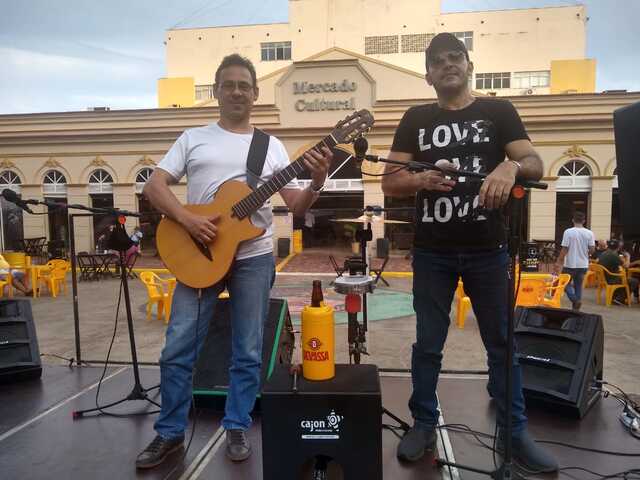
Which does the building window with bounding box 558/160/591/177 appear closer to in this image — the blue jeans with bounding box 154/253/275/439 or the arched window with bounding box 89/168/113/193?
the blue jeans with bounding box 154/253/275/439

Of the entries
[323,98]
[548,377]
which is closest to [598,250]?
[323,98]

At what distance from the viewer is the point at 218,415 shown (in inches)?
115

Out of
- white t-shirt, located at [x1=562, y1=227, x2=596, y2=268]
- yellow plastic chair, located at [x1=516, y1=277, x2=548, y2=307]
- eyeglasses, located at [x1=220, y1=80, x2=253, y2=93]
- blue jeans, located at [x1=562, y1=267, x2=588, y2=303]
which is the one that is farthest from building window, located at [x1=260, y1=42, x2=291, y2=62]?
eyeglasses, located at [x1=220, y1=80, x2=253, y2=93]

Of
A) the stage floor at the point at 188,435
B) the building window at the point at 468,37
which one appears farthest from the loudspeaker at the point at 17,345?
the building window at the point at 468,37

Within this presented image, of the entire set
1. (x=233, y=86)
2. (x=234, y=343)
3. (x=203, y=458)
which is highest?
(x=233, y=86)

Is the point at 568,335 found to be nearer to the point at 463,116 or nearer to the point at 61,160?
the point at 463,116

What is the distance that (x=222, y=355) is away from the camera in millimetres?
3199

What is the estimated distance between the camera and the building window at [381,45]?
34.2 m

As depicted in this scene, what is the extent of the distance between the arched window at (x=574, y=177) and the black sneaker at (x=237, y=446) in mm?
16850

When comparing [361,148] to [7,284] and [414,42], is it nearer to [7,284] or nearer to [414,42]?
[7,284]

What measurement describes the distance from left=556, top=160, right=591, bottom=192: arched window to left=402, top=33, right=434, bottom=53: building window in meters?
20.7

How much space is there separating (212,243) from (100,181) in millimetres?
18065

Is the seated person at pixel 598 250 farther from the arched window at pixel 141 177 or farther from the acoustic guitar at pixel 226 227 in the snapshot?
the arched window at pixel 141 177

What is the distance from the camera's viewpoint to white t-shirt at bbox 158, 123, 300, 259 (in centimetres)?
245
